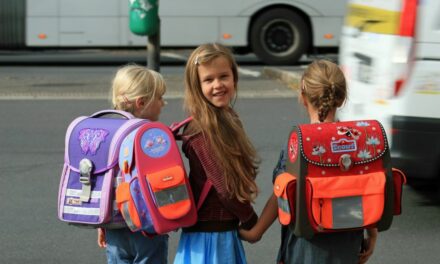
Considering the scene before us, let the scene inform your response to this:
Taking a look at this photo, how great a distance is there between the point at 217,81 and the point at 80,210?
2.51 ft

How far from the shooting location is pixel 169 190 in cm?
318

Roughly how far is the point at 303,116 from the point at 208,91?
24.5 ft

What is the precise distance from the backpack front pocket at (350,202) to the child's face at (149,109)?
0.84 meters

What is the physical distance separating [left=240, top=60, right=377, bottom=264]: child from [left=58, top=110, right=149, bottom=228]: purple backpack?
548 mm

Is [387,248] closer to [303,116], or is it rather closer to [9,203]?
[9,203]

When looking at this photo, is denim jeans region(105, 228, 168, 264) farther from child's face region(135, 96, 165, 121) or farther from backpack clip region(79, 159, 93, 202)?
child's face region(135, 96, 165, 121)

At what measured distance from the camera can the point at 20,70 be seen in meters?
17.1

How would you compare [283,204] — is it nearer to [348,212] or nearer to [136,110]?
Answer: [348,212]

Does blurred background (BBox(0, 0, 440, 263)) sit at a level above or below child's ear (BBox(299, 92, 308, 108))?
below

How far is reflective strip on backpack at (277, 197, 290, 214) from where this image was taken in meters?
3.18

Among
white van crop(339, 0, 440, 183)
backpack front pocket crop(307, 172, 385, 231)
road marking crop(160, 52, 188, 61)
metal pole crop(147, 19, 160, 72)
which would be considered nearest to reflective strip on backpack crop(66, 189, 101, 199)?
backpack front pocket crop(307, 172, 385, 231)

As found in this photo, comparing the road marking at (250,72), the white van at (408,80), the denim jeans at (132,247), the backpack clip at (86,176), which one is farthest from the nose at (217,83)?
the road marking at (250,72)

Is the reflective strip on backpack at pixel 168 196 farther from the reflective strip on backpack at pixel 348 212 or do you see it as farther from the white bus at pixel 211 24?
the white bus at pixel 211 24

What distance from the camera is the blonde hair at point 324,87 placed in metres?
3.31
